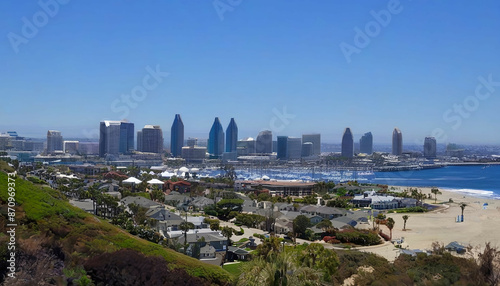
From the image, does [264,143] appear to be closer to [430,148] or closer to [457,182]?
[430,148]

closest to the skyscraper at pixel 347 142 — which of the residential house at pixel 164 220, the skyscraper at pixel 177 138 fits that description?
the skyscraper at pixel 177 138

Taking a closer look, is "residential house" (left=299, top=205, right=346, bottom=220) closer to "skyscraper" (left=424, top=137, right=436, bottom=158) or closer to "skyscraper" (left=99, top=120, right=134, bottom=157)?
"skyscraper" (left=99, top=120, right=134, bottom=157)

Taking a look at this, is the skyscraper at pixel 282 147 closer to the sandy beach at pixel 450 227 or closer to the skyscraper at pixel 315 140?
the skyscraper at pixel 315 140

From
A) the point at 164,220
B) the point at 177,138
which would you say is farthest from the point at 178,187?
the point at 177,138

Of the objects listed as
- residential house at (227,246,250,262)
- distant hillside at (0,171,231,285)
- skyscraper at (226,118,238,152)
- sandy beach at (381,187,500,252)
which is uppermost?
skyscraper at (226,118,238,152)

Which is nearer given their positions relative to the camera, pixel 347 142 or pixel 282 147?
pixel 282 147

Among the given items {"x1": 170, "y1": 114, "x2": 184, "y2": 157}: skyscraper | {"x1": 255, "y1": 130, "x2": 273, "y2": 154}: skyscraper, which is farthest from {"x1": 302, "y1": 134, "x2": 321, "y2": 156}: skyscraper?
{"x1": 170, "y1": 114, "x2": 184, "y2": 157}: skyscraper

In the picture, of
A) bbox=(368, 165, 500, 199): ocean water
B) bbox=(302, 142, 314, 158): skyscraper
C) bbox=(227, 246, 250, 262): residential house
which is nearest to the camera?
bbox=(227, 246, 250, 262): residential house
